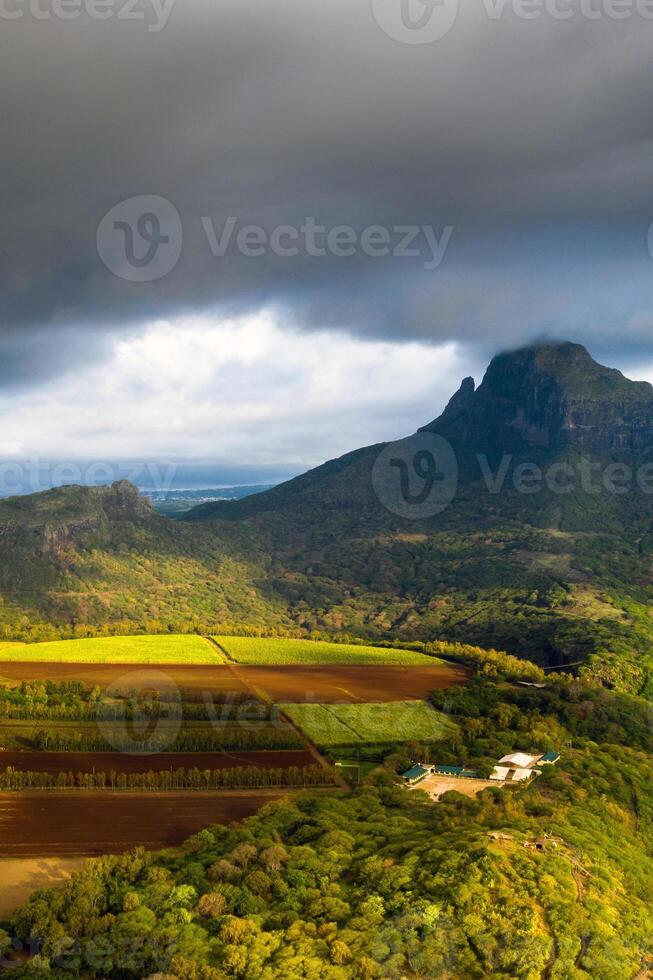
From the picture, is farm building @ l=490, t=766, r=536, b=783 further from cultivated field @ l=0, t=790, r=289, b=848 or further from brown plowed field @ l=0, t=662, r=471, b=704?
brown plowed field @ l=0, t=662, r=471, b=704

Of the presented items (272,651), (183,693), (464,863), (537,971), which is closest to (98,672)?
(183,693)

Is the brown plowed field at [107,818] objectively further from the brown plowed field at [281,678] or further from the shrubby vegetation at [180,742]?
the brown plowed field at [281,678]

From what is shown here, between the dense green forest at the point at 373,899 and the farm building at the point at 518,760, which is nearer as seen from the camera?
the dense green forest at the point at 373,899

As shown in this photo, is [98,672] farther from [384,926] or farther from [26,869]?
[384,926]

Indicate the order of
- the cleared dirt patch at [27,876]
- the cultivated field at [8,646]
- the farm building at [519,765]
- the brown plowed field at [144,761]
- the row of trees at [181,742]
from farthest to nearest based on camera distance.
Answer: the cultivated field at [8,646] < the row of trees at [181,742] < the brown plowed field at [144,761] < the farm building at [519,765] < the cleared dirt patch at [27,876]

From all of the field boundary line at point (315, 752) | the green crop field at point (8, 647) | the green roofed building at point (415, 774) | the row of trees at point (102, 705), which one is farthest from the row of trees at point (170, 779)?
the green crop field at point (8, 647)

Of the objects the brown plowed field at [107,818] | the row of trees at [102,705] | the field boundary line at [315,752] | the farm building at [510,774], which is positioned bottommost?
the field boundary line at [315,752]

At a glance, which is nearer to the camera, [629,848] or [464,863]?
[464,863]

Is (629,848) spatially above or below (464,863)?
below
